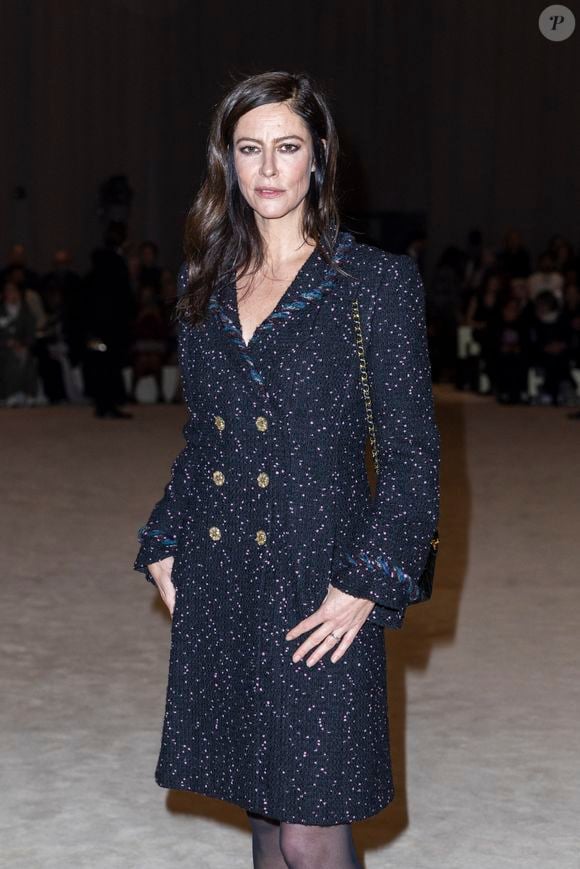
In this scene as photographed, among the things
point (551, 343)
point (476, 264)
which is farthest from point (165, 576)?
point (476, 264)

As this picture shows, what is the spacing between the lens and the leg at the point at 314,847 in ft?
7.90

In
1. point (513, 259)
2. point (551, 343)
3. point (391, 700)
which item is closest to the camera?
point (391, 700)

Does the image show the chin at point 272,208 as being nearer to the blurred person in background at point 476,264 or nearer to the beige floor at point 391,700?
the beige floor at point 391,700

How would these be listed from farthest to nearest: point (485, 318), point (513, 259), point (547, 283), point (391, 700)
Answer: point (513, 259) < point (547, 283) < point (485, 318) < point (391, 700)

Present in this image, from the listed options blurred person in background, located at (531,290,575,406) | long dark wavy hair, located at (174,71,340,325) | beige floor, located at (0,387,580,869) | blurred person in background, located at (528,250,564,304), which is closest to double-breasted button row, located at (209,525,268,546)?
long dark wavy hair, located at (174,71,340,325)

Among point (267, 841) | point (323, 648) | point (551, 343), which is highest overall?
point (323, 648)

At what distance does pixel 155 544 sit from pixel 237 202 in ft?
1.97

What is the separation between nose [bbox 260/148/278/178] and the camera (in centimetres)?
249

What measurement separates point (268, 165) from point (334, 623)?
0.73 meters

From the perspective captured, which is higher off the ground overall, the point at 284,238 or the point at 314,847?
the point at 284,238

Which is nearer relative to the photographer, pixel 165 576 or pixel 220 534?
pixel 220 534

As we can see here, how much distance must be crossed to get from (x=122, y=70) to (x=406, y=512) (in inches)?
753

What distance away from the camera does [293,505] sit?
245 centimetres

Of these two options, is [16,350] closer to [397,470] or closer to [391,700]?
[391,700]
